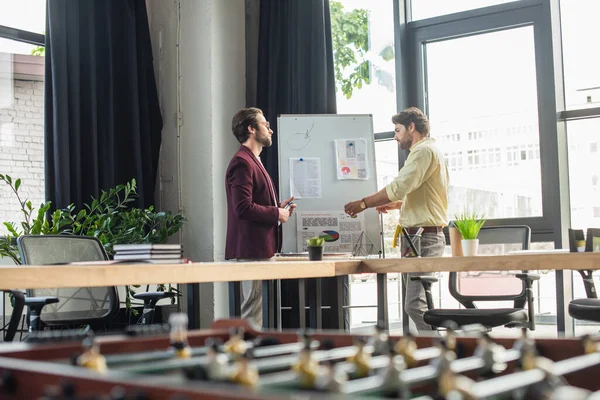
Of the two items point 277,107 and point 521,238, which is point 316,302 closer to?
point 521,238

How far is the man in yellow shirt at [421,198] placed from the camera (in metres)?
3.81

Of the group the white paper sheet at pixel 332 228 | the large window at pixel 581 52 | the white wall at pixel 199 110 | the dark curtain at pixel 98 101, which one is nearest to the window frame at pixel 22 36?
the dark curtain at pixel 98 101

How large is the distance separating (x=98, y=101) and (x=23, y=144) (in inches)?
22.5

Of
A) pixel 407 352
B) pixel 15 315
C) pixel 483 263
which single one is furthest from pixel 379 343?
pixel 15 315

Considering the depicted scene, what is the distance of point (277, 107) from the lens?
5.53 metres

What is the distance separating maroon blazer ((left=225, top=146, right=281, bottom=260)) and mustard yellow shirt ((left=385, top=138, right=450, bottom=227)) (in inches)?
26.4

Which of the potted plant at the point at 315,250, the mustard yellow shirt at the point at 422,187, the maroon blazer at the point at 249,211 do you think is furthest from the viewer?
the mustard yellow shirt at the point at 422,187

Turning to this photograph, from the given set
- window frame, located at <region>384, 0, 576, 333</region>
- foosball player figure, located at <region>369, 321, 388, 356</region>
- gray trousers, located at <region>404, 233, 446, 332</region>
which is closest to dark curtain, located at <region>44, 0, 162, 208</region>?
gray trousers, located at <region>404, 233, 446, 332</region>

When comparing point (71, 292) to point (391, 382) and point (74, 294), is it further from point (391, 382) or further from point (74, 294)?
point (391, 382)

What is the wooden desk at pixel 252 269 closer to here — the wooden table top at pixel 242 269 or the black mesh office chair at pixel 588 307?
the wooden table top at pixel 242 269

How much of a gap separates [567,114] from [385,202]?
1593mm

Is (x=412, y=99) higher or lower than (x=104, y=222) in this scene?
higher

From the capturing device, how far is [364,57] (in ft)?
18.4

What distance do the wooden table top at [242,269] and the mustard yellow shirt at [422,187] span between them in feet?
2.13
